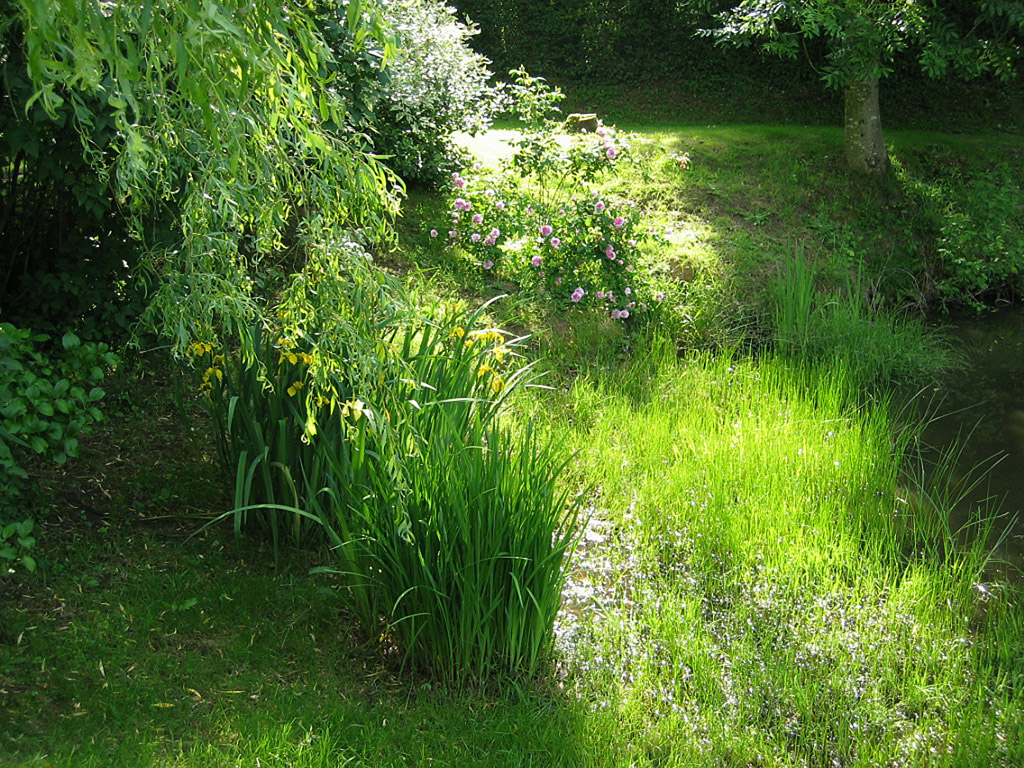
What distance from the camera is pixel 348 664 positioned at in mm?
3297

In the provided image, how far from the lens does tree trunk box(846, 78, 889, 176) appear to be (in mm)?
9156

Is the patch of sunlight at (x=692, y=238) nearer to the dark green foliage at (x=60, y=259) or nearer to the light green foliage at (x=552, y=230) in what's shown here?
the light green foliage at (x=552, y=230)

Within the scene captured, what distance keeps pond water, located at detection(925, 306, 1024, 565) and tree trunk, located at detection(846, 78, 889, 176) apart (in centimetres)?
199

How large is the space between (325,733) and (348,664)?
0.49 m

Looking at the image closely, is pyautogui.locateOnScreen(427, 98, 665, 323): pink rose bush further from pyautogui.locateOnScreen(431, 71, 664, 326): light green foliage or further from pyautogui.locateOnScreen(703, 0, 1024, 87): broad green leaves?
pyautogui.locateOnScreen(703, 0, 1024, 87): broad green leaves

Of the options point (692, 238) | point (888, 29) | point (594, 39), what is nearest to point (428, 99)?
point (692, 238)

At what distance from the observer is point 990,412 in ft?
19.9

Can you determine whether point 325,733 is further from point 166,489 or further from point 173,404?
point 173,404

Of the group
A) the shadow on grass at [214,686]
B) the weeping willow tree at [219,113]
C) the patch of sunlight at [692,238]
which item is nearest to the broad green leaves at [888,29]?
the patch of sunlight at [692,238]

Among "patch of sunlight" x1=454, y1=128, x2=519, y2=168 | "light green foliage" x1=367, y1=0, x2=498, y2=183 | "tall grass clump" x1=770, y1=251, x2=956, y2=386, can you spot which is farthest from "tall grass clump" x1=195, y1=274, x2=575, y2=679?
"patch of sunlight" x1=454, y1=128, x2=519, y2=168

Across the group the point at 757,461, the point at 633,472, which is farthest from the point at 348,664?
the point at 757,461

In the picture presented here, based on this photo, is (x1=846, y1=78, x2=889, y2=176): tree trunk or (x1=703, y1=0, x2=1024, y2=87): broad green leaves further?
(x1=846, y1=78, x2=889, y2=176): tree trunk

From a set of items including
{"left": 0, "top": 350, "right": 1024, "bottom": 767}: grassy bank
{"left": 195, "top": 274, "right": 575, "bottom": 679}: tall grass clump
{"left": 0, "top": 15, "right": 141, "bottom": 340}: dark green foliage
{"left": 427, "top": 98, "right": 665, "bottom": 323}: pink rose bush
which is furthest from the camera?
{"left": 427, "top": 98, "right": 665, "bottom": 323}: pink rose bush

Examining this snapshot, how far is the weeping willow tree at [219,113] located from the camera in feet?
5.98
